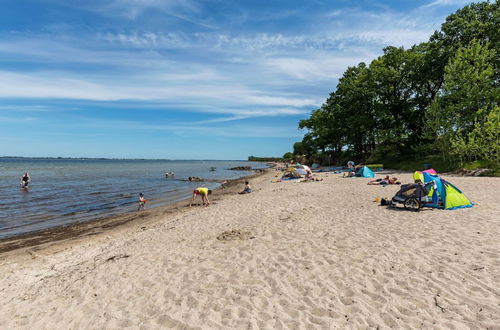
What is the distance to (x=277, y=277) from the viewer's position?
6.43 meters

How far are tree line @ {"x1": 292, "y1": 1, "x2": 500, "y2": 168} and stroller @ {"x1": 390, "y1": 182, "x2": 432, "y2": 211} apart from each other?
66.8ft

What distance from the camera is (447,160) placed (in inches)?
1292

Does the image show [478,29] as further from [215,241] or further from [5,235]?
[5,235]

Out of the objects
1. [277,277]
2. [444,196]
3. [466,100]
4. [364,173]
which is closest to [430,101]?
[466,100]

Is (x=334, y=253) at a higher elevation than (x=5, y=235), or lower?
higher

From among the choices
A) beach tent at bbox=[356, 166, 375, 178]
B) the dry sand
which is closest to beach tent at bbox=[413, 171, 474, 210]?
the dry sand

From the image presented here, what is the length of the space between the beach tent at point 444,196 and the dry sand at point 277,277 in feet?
2.06

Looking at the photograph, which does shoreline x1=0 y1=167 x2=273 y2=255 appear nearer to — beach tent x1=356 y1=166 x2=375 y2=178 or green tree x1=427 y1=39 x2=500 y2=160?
beach tent x1=356 y1=166 x2=375 y2=178

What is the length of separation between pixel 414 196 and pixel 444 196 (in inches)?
54.3

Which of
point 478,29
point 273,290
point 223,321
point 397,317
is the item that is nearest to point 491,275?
point 397,317

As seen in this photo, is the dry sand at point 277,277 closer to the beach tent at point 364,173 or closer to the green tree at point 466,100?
the beach tent at point 364,173

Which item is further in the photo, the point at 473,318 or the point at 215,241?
the point at 215,241

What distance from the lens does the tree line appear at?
30.0m

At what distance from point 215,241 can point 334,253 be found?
4.26m
